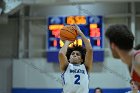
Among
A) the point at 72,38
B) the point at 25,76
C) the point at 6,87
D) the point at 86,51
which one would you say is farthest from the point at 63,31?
the point at 6,87

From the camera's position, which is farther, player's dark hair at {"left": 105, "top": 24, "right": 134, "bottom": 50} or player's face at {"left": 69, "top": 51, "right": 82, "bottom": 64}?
player's face at {"left": 69, "top": 51, "right": 82, "bottom": 64}

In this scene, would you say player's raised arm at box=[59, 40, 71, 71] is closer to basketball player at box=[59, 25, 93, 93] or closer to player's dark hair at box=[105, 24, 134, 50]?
basketball player at box=[59, 25, 93, 93]

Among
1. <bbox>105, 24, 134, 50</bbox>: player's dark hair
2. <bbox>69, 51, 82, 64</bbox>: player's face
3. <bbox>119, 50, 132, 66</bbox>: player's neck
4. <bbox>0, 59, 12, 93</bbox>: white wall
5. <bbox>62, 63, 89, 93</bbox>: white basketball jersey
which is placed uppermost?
<bbox>105, 24, 134, 50</bbox>: player's dark hair

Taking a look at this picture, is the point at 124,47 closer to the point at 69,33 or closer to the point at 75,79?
the point at 69,33

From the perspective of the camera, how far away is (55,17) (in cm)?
1062

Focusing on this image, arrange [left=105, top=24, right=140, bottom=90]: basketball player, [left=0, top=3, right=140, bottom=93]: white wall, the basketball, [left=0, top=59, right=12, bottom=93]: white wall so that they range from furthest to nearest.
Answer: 1. [left=0, top=59, right=12, bottom=93]: white wall
2. [left=0, top=3, right=140, bottom=93]: white wall
3. the basketball
4. [left=105, top=24, right=140, bottom=90]: basketball player

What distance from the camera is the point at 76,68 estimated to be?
4785mm

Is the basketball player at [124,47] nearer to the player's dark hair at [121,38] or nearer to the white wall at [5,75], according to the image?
the player's dark hair at [121,38]

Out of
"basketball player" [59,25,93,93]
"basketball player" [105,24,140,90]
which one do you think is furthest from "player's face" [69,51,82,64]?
"basketball player" [105,24,140,90]

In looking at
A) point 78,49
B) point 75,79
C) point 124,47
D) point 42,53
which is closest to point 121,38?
point 124,47

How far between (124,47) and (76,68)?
2.28 m

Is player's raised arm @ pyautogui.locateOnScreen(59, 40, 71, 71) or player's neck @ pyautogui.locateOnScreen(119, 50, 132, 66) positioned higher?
player's neck @ pyautogui.locateOnScreen(119, 50, 132, 66)

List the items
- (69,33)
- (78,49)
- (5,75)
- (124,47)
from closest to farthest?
(124,47) < (69,33) < (78,49) < (5,75)

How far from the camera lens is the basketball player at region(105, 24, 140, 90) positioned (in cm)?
254
